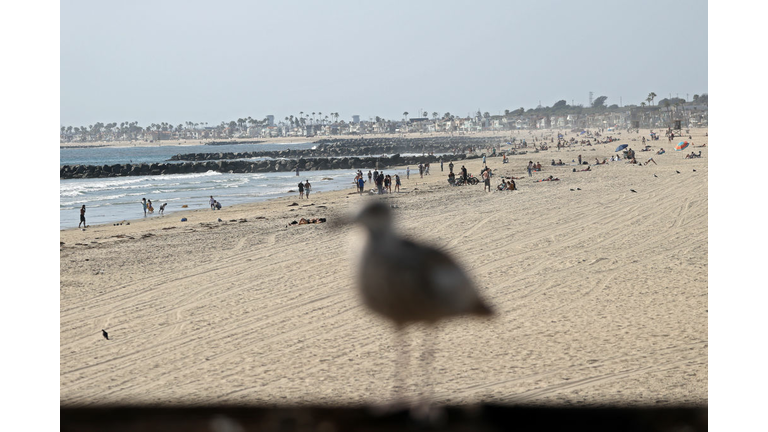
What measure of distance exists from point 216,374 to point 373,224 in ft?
14.8

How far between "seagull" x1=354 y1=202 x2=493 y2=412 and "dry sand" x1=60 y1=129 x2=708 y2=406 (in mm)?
129

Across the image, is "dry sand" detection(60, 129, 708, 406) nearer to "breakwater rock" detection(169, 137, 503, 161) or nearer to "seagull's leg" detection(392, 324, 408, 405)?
"seagull's leg" detection(392, 324, 408, 405)

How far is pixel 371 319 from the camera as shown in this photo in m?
8.03

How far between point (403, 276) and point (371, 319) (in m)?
5.43

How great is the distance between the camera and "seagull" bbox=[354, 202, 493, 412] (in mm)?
2684

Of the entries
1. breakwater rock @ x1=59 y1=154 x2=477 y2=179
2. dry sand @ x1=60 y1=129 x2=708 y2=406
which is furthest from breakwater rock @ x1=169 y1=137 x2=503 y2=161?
dry sand @ x1=60 y1=129 x2=708 y2=406

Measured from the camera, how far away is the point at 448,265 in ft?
8.90

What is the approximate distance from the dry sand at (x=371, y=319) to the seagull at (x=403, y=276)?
0.42 feet

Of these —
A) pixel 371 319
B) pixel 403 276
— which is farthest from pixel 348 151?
pixel 403 276

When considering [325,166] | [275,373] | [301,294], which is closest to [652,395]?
[275,373]

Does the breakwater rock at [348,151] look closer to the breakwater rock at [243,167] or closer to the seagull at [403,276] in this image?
the breakwater rock at [243,167]

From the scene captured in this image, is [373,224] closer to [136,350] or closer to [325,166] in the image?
[136,350]

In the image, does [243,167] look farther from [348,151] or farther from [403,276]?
[403,276]

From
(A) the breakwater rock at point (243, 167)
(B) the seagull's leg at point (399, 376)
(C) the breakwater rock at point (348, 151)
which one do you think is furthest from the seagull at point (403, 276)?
(C) the breakwater rock at point (348, 151)
